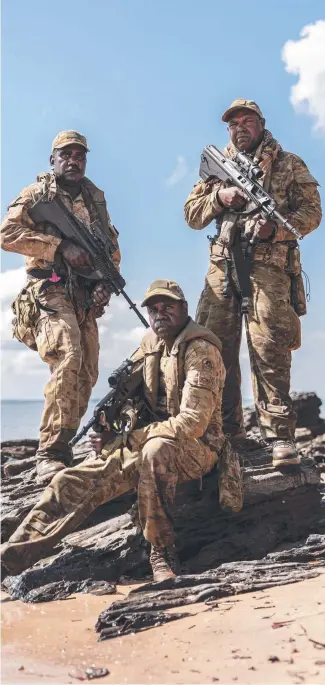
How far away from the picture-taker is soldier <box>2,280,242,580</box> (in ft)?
19.7

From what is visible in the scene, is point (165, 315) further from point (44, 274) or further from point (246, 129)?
point (246, 129)

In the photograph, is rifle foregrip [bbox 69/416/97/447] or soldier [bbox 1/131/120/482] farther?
soldier [bbox 1/131/120/482]

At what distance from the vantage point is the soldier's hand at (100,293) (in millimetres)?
7633

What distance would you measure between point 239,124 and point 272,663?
4825 mm

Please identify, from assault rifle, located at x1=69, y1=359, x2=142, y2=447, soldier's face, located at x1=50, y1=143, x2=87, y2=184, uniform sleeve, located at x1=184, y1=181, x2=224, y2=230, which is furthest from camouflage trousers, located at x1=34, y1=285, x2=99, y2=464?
uniform sleeve, located at x1=184, y1=181, x2=224, y2=230

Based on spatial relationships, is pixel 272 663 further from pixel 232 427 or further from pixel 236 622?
pixel 232 427

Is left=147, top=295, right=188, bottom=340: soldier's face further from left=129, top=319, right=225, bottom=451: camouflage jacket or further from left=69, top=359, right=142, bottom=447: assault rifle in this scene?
left=69, top=359, right=142, bottom=447: assault rifle

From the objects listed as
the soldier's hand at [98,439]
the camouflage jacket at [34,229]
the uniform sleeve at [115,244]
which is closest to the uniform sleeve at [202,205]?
the uniform sleeve at [115,244]

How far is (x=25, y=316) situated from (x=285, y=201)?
104 inches

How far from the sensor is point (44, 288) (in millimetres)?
7461

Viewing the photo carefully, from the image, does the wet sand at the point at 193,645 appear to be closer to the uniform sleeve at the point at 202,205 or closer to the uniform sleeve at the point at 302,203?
the uniform sleeve at the point at 302,203

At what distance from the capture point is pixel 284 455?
7.04 m

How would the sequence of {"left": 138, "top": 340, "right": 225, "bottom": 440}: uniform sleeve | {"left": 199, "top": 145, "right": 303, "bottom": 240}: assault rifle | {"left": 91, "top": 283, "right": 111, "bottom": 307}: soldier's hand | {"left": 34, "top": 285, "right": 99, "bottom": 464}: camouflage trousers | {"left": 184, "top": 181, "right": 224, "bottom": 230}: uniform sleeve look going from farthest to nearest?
{"left": 91, "top": 283, "right": 111, "bottom": 307}: soldier's hand, {"left": 184, "top": 181, "right": 224, "bottom": 230}: uniform sleeve, {"left": 34, "top": 285, "right": 99, "bottom": 464}: camouflage trousers, {"left": 199, "top": 145, "right": 303, "bottom": 240}: assault rifle, {"left": 138, "top": 340, "right": 225, "bottom": 440}: uniform sleeve

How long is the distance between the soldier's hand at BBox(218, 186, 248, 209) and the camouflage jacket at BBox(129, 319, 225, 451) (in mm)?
1248
